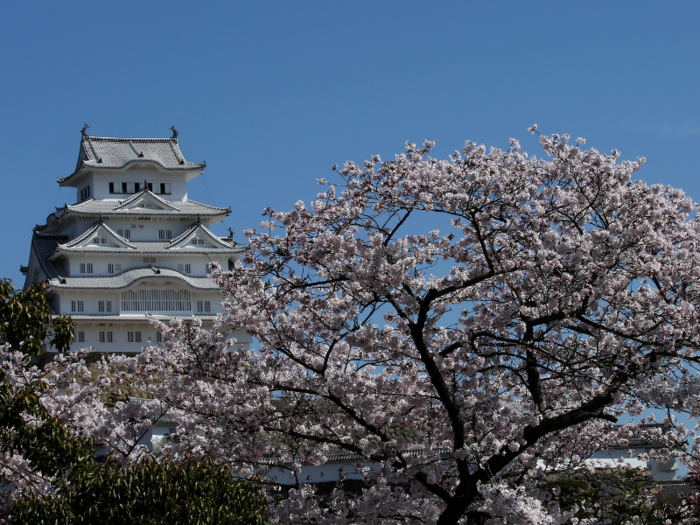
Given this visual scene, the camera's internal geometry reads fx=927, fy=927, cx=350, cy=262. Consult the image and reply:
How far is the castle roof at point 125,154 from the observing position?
52.6 metres

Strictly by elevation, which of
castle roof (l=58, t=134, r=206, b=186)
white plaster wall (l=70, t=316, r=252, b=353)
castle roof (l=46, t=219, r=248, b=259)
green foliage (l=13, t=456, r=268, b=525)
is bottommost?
green foliage (l=13, t=456, r=268, b=525)

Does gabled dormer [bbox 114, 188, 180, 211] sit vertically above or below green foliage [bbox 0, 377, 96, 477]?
above

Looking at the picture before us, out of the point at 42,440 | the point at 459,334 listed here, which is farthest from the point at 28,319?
the point at 459,334

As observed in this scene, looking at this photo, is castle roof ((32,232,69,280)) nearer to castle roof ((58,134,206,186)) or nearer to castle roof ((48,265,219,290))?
castle roof ((48,265,219,290))

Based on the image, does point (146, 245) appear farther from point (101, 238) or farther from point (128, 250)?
point (101, 238)

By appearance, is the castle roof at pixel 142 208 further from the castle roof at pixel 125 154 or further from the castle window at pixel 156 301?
the castle window at pixel 156 301

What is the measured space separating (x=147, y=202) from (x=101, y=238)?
3563mm

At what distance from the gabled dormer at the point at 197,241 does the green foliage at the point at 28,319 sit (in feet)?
125

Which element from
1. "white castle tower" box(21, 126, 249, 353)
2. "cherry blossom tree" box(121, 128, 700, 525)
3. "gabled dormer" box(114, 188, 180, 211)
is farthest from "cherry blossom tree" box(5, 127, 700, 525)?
"gabled dormer" box(114, 188, 180, 211)

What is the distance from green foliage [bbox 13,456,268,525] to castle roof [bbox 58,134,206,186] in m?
43.4

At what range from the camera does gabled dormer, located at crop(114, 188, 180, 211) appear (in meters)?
50.7

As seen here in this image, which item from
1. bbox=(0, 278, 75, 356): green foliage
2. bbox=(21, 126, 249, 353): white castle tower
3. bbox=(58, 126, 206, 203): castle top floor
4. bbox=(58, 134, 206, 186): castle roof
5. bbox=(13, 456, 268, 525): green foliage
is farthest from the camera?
bbox=(58, 134, 206, 186): castle roof

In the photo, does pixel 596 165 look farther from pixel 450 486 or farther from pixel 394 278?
pixel 450 486

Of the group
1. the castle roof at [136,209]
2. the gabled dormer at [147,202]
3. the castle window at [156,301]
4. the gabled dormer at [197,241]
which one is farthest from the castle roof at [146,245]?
the castle window at [156,301]
